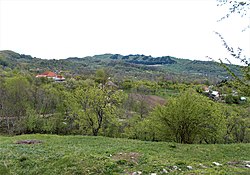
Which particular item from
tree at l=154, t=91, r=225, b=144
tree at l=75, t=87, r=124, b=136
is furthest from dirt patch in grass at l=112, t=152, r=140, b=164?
tree at l=75, t=87, r=124, b=136

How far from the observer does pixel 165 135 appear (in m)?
28.0

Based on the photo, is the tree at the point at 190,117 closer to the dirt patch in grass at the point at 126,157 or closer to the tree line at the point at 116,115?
the tree line at the point at 116,115

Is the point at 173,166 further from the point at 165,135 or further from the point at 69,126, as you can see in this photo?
the point at 69,126

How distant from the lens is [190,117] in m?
24.2

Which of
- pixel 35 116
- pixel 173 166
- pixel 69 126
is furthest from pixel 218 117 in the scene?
pixel 35 116

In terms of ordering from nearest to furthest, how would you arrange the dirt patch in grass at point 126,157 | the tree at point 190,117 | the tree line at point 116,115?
the dirt patch in grass at point 126,157 < the tree at point 190,117 < the tree line at point 116,115

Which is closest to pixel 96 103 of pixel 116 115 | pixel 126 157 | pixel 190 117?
pixel 116 115

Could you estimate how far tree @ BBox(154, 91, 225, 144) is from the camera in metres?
24.2

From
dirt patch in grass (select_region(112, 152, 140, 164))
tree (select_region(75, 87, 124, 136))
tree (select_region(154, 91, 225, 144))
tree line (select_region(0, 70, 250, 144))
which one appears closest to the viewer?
dirt patch in grass (select_region(112, 152, 140, 164))

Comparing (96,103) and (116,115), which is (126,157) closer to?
(96,103)

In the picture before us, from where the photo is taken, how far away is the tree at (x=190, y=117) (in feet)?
79.5

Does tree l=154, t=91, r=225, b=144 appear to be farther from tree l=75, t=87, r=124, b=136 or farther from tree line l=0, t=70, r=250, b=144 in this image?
tree l=75, t=87, r=124, b=136

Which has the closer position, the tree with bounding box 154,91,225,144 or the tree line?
the tree with bounding box 154,91,225,144

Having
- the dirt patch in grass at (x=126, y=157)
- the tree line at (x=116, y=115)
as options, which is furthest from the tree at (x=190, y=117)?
the dirt patch in grass at (x=126, y=157)
